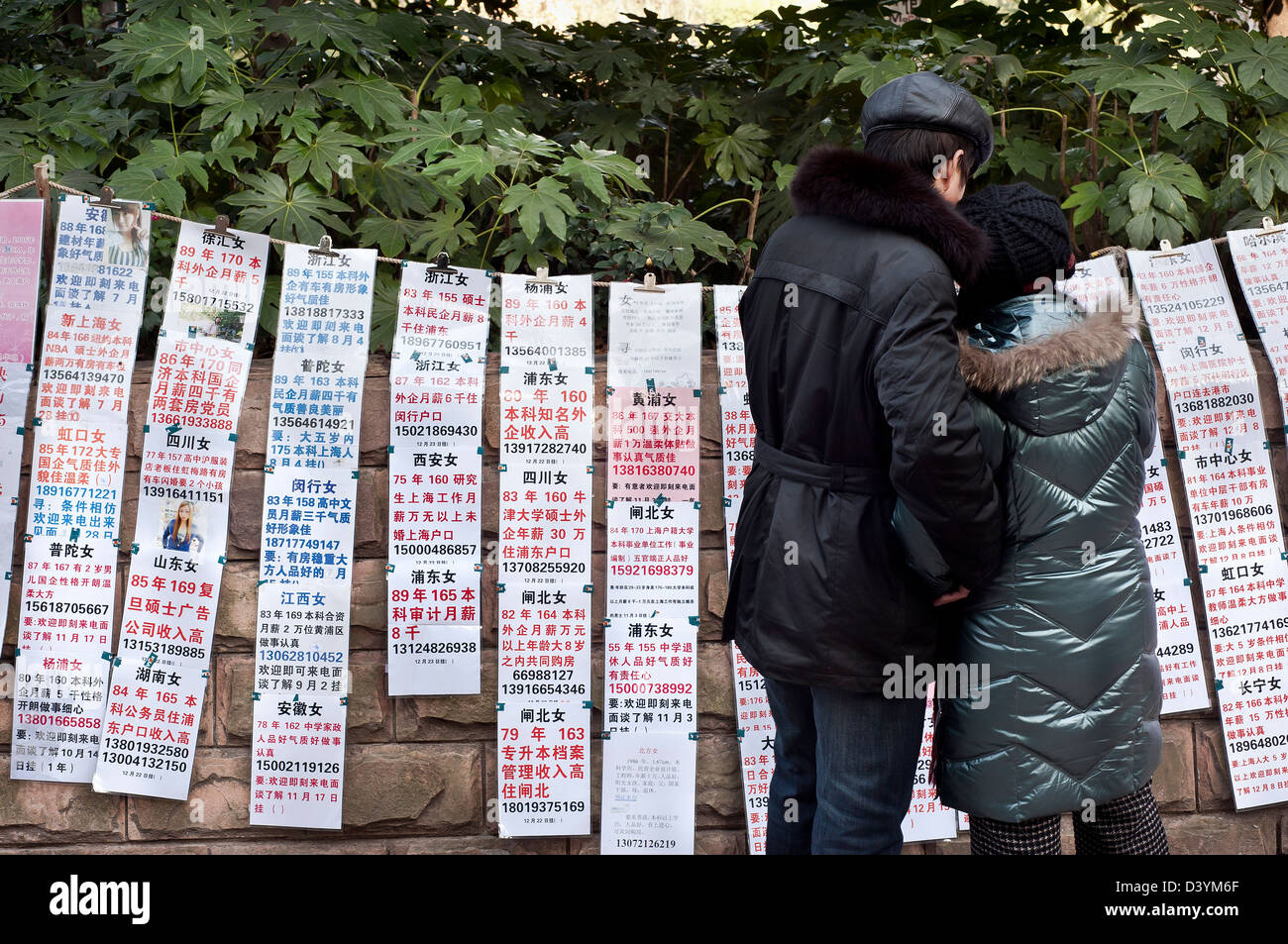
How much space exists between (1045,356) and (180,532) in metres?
2.26

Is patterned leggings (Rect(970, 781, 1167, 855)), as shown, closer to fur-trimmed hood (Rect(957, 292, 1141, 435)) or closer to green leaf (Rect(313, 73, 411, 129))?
fur-trimmed hood (Rect(957, 292, 1141, 435))

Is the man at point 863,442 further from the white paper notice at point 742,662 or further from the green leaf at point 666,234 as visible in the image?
the green leaf at point 666,234

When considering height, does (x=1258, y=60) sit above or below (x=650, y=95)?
below

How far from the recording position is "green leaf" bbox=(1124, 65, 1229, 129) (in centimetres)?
329

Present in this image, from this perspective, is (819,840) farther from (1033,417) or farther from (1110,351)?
(1110,351)

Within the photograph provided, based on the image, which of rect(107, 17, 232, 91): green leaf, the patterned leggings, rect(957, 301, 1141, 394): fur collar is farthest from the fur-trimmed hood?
rect(107, 17, 232, 91): green leaf

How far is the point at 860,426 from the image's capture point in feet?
6.98

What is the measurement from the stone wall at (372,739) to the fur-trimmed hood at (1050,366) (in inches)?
46.7

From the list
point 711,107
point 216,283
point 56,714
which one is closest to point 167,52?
point 216,283

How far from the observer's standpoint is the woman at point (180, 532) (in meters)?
3.15

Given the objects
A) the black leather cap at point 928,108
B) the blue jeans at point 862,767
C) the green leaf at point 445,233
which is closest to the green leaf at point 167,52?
the green leaf at point 445,233

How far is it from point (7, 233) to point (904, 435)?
2467 mm

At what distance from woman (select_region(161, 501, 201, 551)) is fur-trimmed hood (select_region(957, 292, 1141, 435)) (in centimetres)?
210

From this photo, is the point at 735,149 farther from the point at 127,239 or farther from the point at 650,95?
the point at 127,239
